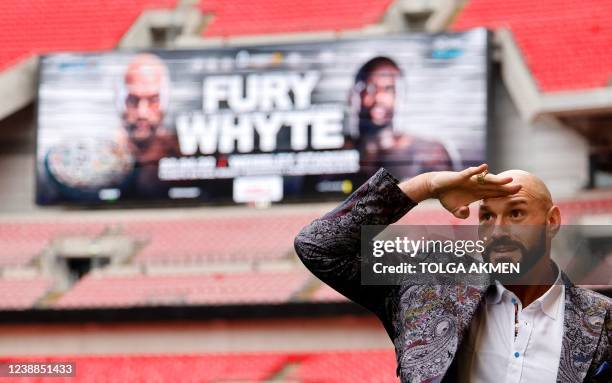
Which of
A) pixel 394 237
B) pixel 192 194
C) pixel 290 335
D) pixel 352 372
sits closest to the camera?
pixel 394 237

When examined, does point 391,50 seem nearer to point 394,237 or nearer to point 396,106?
point 396,106

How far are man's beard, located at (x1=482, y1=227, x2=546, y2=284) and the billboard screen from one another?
1213cm

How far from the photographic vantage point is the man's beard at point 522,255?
2.21 meters

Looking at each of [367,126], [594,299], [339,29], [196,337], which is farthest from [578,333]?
[339,29]

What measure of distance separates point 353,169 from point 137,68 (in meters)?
3.18

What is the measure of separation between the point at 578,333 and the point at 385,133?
41.3 feet

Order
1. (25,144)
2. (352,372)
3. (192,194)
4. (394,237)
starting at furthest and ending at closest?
(25,144)
(192,194)
(352,372)
(394,237)

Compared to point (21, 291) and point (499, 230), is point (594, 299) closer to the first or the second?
point (499, 230)

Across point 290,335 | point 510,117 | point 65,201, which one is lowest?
point 290,335

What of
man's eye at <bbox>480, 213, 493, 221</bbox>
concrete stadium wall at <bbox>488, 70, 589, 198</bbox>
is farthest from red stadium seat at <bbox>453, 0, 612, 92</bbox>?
man's eye at <bbox>480, 213, 493, 221</bbox>

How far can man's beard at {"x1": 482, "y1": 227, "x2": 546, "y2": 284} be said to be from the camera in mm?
2207

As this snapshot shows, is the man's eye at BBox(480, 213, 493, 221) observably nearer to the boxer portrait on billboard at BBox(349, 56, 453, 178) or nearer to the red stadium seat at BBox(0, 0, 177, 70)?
the boxer portrait on billboard at BBox(349, 56, 453, 178)

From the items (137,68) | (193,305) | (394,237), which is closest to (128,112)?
(137,68)

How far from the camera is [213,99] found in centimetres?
1562
